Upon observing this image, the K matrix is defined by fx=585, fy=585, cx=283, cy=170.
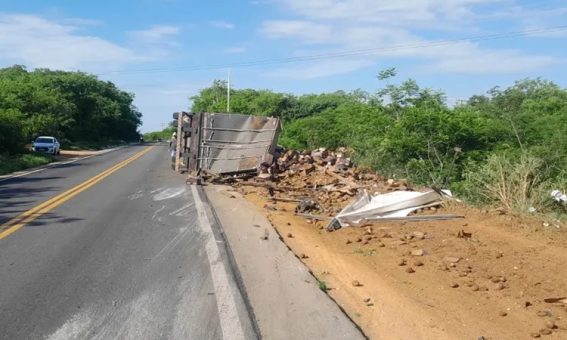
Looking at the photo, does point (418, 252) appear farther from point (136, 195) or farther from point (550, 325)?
point (136, 195)

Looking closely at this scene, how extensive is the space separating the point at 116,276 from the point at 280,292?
2022 millimetres

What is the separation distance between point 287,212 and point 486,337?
26.7 ft

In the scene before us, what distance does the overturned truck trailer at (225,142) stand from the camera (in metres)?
20.3

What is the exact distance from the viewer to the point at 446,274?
736cm

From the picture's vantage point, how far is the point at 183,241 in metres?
9.12

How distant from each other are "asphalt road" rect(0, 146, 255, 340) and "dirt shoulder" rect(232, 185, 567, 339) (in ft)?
4.41

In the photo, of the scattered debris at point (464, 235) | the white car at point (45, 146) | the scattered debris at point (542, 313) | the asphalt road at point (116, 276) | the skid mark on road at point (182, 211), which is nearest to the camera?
the asphalt road at point (116, 276)

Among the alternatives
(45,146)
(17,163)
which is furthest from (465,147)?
(45,146)

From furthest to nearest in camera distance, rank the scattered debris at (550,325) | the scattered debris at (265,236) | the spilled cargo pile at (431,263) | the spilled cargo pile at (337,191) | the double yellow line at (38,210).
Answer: the spilled cargo pile at (337,191) < the double yellow line at (38,210) < the scattered debris at (265,236) < the spilled cargo pile at (431,263) < the scattered debris at (550,325)

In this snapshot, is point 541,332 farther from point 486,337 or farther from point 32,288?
point 32,288

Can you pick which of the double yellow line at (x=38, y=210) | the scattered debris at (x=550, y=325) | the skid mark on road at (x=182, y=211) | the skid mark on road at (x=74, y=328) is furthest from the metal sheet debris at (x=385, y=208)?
the skid mark on road at (x=74, y=328)

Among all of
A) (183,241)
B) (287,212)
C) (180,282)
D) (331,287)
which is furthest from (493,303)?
(287,212)

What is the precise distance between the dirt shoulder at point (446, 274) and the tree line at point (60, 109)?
2818 centimetres

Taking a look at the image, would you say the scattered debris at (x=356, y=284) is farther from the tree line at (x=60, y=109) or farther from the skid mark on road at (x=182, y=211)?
the tree line at (x=60, y=109)
